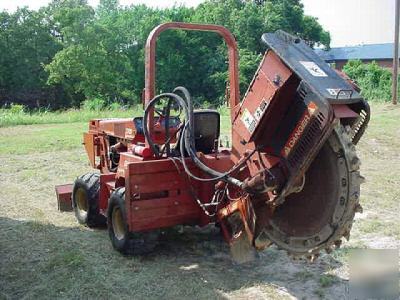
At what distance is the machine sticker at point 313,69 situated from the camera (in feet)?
11.6

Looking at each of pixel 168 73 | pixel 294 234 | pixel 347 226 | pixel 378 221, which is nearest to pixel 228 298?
pixel 294 234

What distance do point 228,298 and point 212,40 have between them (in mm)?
39774

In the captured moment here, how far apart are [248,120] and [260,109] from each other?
0.64ft

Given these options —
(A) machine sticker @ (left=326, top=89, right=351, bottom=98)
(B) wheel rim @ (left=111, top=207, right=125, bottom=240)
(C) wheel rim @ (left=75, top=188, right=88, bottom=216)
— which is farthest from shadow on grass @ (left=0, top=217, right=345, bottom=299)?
(A) machine sticker @ (left=326, top=89, right=351, bottom=98)

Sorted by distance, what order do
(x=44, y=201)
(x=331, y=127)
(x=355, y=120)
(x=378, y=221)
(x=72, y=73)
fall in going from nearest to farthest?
(x=331, y=127), (x=355, y=120), (x=378, y=221), (x=44, y=201), (x=72, y=73)

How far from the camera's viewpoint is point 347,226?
3.42m

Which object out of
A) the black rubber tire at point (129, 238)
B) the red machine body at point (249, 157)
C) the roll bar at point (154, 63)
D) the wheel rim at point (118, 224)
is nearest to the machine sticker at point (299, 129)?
the red machine body at point (249, 157)

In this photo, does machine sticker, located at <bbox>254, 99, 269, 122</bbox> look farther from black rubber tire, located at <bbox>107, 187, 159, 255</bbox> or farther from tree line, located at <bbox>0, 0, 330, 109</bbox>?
tree line, located at <bbox>0, 0, 330, 109</bbox>

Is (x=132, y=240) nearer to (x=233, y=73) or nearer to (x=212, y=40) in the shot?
(x=233, y=73)

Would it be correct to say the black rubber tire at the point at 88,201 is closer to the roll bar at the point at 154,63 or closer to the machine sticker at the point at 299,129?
the roll bar at the point at 154,63

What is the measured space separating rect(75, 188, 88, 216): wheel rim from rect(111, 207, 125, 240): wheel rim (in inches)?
44.3

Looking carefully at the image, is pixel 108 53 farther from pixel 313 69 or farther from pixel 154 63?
pixel 313 69

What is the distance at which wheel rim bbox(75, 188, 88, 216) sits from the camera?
621cm

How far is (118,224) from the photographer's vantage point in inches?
202
